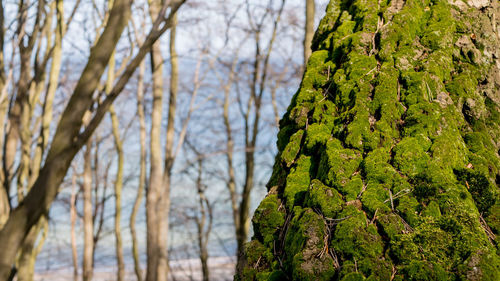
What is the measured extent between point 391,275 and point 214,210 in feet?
53.0

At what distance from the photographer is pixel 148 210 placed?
8.42 m

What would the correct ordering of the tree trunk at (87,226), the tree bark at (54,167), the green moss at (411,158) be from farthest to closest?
the tree trunk at (87,226), the tree bark at (54,167), the green moss at (411,158)

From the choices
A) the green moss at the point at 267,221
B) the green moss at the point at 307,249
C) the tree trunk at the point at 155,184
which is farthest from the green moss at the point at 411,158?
the tree trunk at the point at 155,184

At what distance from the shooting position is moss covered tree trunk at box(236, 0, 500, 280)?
4.54ft

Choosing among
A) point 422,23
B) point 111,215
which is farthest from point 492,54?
point 111,215

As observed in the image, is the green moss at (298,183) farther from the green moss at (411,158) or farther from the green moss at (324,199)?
the green moss at (411,158)

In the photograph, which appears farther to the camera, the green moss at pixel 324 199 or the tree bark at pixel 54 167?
the tree bark at pixel 54 167

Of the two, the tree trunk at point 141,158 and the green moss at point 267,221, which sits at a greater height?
the tree trunk at point 141,158

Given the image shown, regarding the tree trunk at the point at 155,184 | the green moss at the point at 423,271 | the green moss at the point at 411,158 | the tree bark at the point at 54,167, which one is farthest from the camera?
the tree trunk at the point at 155,184

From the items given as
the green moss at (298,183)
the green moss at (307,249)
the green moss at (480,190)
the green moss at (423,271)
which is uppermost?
the green moss at (298,183)

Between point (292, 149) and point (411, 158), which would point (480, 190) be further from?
point (292, 149)

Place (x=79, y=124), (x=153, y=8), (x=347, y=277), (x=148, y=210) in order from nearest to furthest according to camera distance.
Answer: (x=347, y=277) < (x=79, y=124) < (x=148, y=210) < (x=153, y=8)

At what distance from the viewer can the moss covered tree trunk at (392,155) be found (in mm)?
1384

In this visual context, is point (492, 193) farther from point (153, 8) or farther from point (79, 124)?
point (153, 8)
